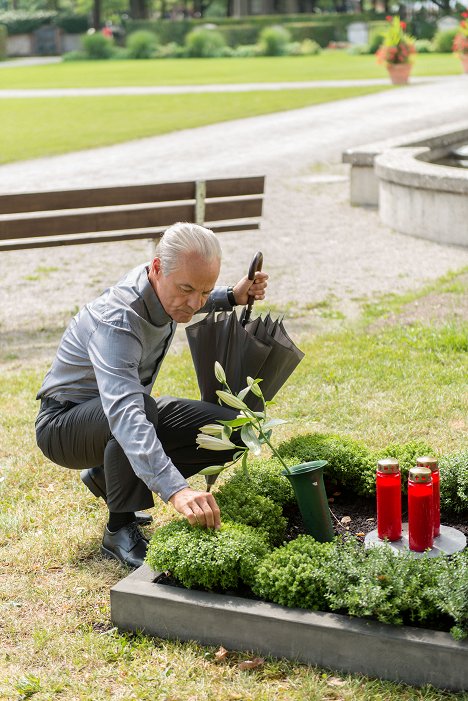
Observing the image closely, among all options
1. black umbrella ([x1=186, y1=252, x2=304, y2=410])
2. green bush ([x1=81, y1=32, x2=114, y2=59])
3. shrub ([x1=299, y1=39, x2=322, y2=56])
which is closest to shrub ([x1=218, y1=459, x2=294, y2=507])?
black umbrella ([x1=186, y1=252, x2=304, y2=410])

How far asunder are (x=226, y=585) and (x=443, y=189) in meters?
6.81

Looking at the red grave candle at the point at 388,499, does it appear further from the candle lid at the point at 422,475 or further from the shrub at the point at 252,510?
the shrub at the point at 252,510

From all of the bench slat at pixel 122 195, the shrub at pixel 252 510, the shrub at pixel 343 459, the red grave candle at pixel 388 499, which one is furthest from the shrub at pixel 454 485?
the bench slat at pixel 122 195

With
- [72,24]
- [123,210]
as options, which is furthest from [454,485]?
[72,24]

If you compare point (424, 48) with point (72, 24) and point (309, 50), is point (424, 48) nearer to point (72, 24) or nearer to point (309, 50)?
point (309, 50)

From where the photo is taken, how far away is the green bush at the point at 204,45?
4828 cm

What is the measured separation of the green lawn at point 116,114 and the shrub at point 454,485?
1261cm

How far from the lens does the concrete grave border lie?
2.89 m

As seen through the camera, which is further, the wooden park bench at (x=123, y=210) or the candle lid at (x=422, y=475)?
the wooden park bench at (x=123, y=210)

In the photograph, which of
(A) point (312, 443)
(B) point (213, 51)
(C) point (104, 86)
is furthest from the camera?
(B) point (213, 51)

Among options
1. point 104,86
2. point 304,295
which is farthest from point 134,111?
point 304,295

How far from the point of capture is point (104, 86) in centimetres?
3033

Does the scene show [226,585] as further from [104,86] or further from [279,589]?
[104,86]

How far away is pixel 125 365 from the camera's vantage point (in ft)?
11.2
